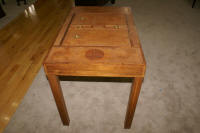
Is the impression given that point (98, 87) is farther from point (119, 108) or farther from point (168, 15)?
point (168, 15)

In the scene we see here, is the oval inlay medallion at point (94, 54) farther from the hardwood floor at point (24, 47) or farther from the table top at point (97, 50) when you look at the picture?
the hardwood floor at point (24, 47)

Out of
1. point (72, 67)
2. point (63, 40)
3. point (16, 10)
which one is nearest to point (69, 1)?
point (16, 10)

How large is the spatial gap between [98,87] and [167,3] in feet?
10.7

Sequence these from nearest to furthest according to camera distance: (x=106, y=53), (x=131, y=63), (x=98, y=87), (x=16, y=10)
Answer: (x=131, y=63), (x=106, y=53), (x=98, y=87), (x=16, y=10)

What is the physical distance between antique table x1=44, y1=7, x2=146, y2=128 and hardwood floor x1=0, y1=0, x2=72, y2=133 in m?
0.76

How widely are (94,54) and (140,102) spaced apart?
90cm

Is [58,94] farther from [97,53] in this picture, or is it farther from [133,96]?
[133,96]

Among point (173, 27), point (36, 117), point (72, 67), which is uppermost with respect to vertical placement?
point (72, 67)

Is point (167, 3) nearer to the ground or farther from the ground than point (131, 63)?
nearer to the ground

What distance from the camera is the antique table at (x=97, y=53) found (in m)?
0.97

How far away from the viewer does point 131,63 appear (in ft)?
3.09

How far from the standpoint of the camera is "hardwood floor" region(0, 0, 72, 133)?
174 cm

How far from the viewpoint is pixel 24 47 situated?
8.20ft

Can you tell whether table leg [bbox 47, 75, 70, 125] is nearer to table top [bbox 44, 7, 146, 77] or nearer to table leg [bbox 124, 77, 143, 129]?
table top [bbox 44, 7, 146, 77]
